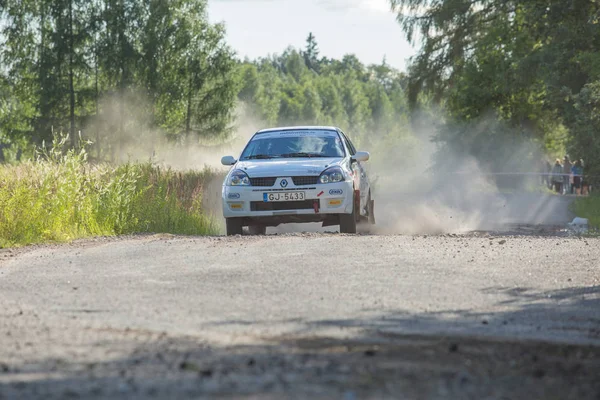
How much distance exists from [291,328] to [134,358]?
1.48m

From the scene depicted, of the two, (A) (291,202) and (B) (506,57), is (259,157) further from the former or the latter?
Result: (B) (506,57)

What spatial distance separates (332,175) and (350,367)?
412 inches

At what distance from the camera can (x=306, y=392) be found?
5129mm

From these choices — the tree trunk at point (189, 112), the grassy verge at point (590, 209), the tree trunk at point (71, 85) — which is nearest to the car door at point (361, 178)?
the grassy verge at point (590, 209)

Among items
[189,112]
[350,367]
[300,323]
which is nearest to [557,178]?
[189,112]

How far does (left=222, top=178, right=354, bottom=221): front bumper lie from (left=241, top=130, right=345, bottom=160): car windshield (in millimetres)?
995

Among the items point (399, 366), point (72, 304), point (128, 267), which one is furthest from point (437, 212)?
point (399, 366)

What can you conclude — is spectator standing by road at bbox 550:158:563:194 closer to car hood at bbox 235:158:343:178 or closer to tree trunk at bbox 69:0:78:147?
tree trunk at bbox 69:0:78:147

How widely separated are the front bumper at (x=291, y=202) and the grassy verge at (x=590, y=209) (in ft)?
27.0

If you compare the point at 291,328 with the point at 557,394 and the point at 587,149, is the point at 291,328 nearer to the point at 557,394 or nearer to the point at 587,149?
the point at 557,394

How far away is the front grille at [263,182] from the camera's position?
16.1m

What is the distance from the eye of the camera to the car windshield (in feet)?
55.8

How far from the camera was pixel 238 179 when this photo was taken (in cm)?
1623

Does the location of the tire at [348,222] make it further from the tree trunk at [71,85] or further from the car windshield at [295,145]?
the tree trunk at [71,85]
